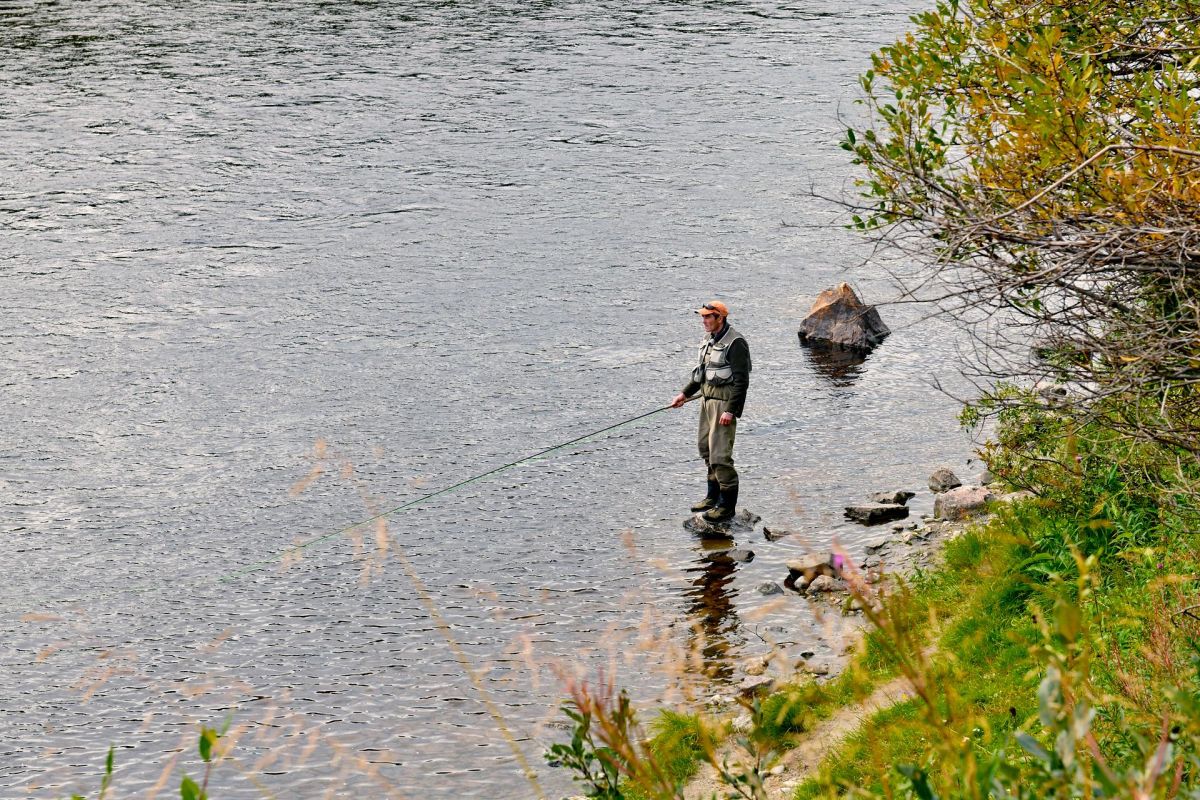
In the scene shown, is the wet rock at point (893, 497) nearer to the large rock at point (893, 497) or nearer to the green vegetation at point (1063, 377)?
the large rock at point (893, 497)

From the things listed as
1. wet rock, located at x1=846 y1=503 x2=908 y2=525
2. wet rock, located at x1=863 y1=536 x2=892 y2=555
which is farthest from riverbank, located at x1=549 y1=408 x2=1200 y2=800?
wet rock, located at x1=846 y1=503 x2=908 y2=525

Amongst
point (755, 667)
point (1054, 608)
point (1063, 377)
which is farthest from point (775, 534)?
point (1054, 608)

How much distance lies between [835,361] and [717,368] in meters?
5.73

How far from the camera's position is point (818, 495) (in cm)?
1502

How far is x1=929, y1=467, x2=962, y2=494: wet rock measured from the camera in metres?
14.9

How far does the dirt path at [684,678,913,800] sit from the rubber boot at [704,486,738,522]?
14.7ft

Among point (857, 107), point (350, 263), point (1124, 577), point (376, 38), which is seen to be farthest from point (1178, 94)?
point (376, 38)

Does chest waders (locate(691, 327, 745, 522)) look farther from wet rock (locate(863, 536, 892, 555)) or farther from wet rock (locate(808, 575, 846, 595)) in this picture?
wet rock (locate(808, 575, 846, 595))

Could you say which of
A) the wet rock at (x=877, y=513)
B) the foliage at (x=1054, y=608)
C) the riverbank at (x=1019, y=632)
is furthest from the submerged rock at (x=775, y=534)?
the foliage at (x=1054, y=608)

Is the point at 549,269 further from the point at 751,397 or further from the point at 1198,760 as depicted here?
the point at 1198,760

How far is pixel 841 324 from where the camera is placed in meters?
Answer: 19.5

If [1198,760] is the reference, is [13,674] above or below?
below

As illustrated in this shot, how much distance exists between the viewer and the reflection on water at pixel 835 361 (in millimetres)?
18812

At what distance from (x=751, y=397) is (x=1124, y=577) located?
9.23 meters
